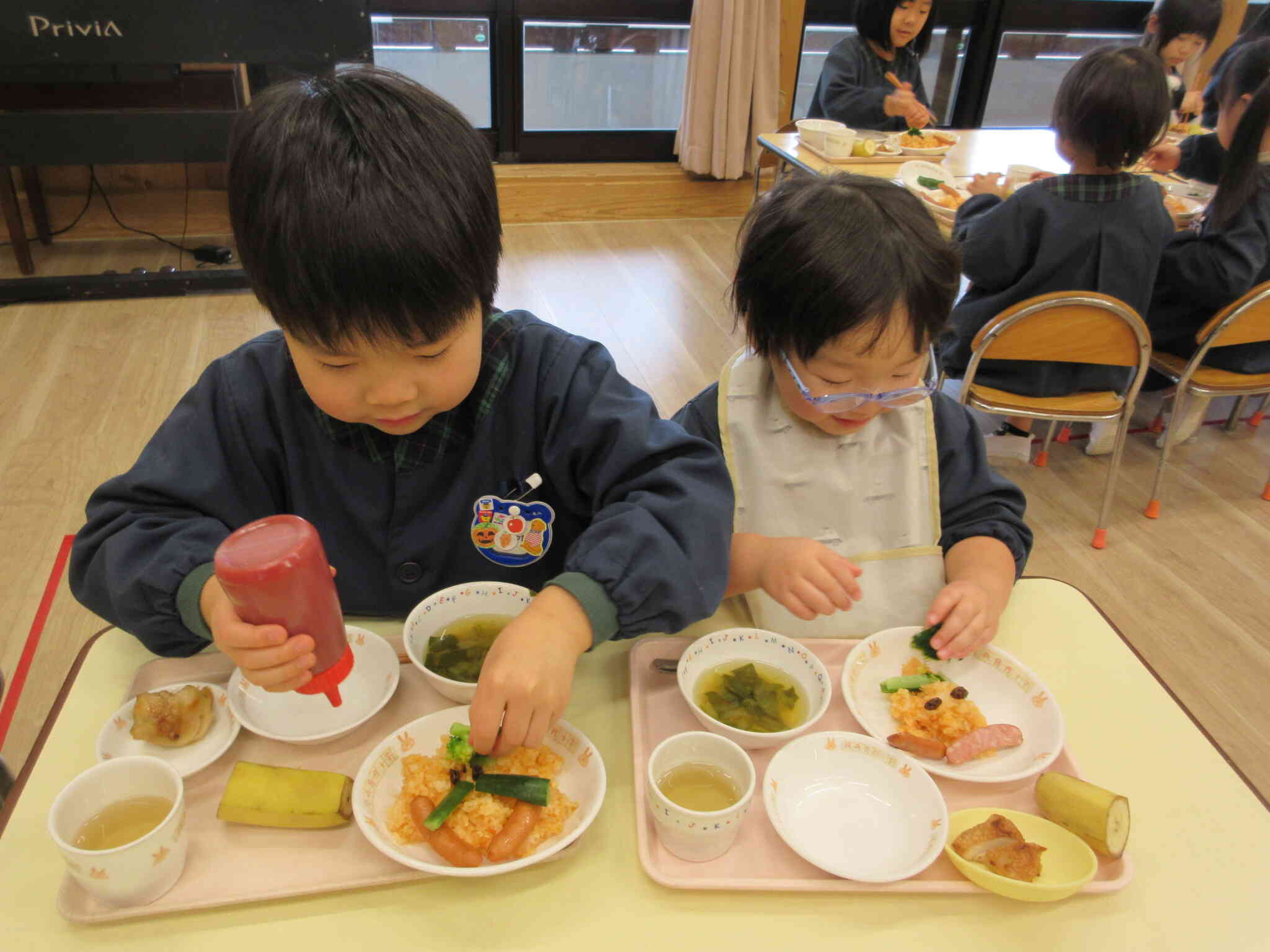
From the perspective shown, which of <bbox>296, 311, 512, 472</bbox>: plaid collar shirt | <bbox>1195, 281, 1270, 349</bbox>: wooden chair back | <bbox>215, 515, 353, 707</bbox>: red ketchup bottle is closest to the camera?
<bbox>215, 515, 353, 707</bbox>: red ketchup bottle

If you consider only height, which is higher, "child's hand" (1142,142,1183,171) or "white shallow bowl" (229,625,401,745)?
"child's hand" (1142,142,1183,171)

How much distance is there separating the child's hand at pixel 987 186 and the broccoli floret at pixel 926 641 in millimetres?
2136

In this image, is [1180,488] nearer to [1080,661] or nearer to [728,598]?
[1080,661]

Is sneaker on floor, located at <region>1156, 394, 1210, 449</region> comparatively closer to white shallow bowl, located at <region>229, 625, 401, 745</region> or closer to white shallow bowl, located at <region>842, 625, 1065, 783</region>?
white shallow bowl, located at <region>842, 625, 1065, 783</region>

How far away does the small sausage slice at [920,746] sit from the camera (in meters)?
0.93

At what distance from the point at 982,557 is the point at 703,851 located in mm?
634

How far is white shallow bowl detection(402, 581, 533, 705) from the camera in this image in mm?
1014

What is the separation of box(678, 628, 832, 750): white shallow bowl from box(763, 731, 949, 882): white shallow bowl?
51 millimetres

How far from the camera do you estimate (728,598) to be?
1186 mm

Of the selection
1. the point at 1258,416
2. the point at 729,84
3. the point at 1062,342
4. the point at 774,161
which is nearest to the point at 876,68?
the point at 774,161

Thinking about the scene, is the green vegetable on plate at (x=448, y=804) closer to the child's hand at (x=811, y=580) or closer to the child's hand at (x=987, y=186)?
the child's hand at (x=811, y=580)

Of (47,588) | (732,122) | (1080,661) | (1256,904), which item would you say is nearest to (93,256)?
(47,588)

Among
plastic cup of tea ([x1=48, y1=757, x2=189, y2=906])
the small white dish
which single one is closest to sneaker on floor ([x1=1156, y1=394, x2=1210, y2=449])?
the small white dish

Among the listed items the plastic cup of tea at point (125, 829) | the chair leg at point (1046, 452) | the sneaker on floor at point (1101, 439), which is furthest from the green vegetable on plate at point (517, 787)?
the sneaker on floor at point (1101, 439)
